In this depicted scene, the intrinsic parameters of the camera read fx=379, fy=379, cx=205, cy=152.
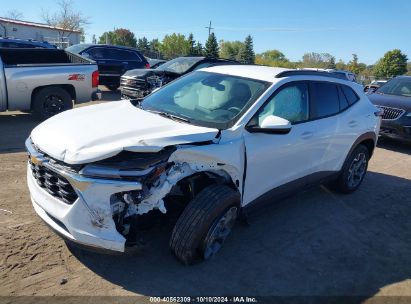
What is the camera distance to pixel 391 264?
3.92m

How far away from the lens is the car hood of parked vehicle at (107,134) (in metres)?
2.93

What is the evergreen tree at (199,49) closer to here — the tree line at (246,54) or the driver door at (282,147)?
the tree line at (246,54)

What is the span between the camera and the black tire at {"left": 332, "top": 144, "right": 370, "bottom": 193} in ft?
17.8

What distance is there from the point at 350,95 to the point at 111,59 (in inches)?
437

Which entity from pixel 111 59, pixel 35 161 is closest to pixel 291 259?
pixel 35 161

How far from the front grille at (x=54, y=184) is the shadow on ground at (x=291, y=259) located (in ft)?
2.37

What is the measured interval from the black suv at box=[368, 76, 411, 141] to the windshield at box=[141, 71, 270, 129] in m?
6.19

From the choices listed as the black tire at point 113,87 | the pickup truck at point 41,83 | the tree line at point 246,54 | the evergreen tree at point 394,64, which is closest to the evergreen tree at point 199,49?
the tree line at point 246,54

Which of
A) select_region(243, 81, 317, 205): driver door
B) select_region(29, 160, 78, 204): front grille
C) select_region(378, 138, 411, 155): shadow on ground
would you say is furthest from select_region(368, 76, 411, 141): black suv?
select_region(29, 160, 78, 204): front grille

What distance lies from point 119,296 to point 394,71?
6507cm

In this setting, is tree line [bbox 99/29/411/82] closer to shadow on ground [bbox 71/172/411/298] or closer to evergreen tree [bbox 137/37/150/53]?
evergreen tree [bbox 137/37/150/53]

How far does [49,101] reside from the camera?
8570 millimetres

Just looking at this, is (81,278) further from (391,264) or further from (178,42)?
(178,42)

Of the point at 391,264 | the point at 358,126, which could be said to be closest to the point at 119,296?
the point at 391,264
